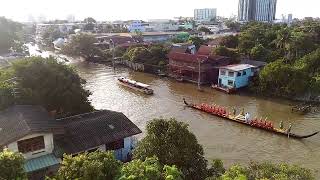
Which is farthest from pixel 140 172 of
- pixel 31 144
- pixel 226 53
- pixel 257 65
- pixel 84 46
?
pixel 84 46

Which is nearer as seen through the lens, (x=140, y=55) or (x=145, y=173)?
(x=145, y=173)

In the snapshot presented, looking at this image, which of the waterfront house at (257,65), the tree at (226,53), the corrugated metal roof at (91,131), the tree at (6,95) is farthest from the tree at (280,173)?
the tree at (226,53)

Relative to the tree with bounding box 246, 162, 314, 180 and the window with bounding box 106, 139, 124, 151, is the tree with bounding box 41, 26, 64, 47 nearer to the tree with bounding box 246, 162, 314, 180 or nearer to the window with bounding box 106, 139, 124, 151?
the window with bounding box 106, 139, 124, 151

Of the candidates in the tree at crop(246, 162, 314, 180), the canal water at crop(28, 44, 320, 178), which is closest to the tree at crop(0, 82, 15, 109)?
the canal water at crop(28, 44, 320, 178)

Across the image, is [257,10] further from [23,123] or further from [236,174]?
[236,174]

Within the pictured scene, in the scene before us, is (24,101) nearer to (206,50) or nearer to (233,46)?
(206,50)

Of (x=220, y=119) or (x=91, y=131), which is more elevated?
(x=91, y=131)

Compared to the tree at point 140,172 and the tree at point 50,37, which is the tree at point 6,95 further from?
the tree at point 50,37
